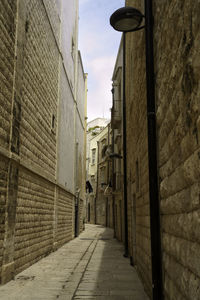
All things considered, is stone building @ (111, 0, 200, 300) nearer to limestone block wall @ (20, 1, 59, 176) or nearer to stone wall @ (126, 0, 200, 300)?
stone wall @ (126, 0, 200, 300)

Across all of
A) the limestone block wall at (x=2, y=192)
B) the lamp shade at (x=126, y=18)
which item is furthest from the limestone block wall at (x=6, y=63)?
the lamp shade at (x=126, y=18)

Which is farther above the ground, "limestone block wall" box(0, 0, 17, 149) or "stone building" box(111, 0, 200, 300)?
"limestone block wall" box(0, 0, 17, 149)

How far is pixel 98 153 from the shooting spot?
40.1 metres

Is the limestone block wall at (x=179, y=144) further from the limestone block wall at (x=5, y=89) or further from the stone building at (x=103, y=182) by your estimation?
the stone building at (x=103, y=182)

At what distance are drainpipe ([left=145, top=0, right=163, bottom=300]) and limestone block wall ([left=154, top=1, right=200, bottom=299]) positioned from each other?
12 cm

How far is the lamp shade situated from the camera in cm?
457

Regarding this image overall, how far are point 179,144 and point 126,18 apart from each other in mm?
2542

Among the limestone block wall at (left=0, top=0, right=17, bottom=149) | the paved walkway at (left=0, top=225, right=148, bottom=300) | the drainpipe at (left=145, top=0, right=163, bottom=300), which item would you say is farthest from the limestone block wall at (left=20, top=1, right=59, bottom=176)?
the drainpipe at (left=145, top=0, right=163, bottom=300)

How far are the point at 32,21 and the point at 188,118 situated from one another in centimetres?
803

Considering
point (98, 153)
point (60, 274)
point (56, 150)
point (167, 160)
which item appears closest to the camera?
point (167, 160)

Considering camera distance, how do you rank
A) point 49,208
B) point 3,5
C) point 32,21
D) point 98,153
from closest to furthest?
Answer: point 3,5
point 32,21
point 49,208
point 98,153

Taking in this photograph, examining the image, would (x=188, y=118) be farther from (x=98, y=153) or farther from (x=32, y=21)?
(x=98, y=153)

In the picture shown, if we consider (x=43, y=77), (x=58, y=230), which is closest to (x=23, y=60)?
(x=43, y=77)

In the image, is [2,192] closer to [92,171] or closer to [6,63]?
[6,63]
